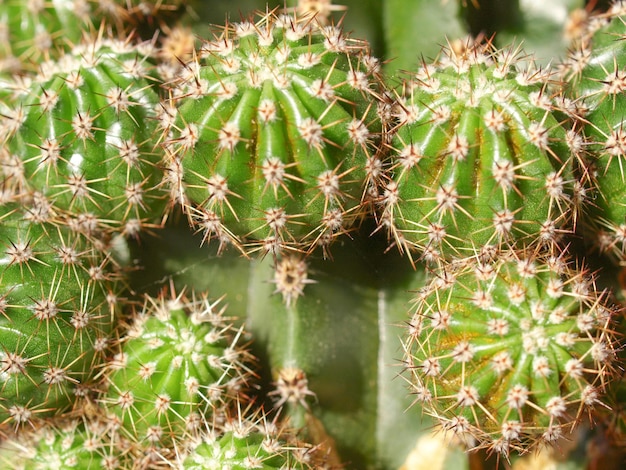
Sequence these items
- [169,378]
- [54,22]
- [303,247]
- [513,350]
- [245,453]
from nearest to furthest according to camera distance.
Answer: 1. [513,350]
2. [245,453]
3. [169,378]
4. [303,247]
5. [54,22]

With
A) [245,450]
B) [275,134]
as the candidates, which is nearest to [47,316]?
[245,450]

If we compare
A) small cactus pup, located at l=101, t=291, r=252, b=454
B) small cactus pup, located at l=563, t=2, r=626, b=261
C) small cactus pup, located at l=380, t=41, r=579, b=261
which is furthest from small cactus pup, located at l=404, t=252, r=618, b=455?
small cactus pup, located at l=101, t=291, r=252, b=454

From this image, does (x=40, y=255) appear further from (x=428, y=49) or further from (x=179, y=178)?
(x=428, y=49)

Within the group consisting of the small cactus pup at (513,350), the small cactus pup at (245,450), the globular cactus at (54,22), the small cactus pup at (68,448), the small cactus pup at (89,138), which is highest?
the globular cactus at (54,22)

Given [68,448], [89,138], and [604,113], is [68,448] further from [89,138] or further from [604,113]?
[604,113]

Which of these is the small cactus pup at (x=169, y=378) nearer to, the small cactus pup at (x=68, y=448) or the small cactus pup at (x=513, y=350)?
the small cactus pup at (x=68, y=448)

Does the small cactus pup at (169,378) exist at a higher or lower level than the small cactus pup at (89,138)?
lower

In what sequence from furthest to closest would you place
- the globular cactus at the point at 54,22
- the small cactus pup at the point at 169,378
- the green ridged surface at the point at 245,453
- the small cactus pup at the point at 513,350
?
the globular cactus at the point at 54,22 < the small cactus pup at the point at 169,378 < the green ridged surface at the point at 245,453 < the small cactus pup at the point at 513,350

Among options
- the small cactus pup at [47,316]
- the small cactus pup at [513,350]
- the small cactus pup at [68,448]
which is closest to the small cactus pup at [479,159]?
the small cactus pup at [513,350]
